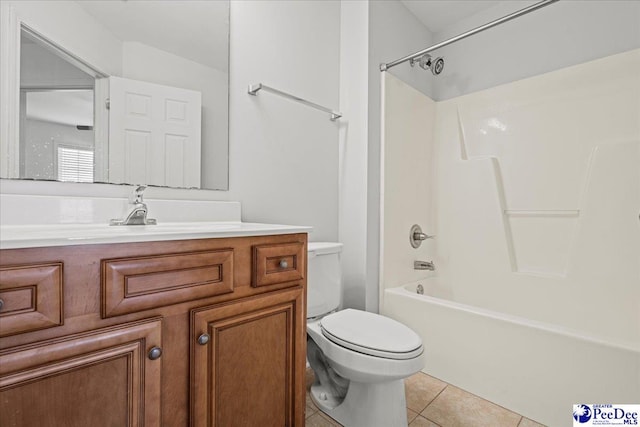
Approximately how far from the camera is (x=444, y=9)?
2277 millimetres

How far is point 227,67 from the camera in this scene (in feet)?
4.85

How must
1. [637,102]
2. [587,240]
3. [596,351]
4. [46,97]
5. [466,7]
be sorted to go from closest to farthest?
1. [46,97]
2. [596,351]
3. [637,102]
4. [587,240]
5. [466,7]

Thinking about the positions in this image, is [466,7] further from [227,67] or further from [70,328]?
[70,328]

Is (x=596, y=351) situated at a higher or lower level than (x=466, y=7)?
lower

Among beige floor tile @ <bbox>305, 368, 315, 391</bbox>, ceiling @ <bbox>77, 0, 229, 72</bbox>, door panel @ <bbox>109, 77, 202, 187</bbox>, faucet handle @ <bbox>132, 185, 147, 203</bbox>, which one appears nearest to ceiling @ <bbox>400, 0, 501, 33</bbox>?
ceiling @ <bbox>77, 0, 229, 72</bbox>

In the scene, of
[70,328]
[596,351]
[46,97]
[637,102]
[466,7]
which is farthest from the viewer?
[466,7]

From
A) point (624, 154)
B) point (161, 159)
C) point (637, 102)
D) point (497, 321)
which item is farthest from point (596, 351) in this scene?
point (161, 159)

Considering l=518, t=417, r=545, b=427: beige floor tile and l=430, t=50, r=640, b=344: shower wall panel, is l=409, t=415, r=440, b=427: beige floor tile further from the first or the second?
l=430, t=50, r=640, b=344: shower wall panel

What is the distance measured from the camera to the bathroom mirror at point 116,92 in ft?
3.29

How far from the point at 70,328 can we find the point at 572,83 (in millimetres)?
2646

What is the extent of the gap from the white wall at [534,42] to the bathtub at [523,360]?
Result: 5.45 feet

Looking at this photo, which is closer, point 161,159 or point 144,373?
point 144,373

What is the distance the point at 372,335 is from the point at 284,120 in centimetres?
119

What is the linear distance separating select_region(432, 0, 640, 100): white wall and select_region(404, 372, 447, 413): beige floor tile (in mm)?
1999
